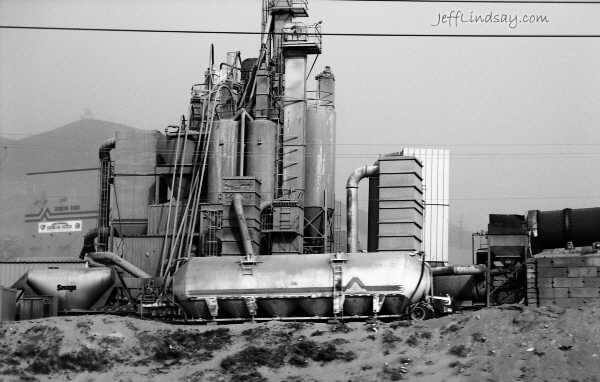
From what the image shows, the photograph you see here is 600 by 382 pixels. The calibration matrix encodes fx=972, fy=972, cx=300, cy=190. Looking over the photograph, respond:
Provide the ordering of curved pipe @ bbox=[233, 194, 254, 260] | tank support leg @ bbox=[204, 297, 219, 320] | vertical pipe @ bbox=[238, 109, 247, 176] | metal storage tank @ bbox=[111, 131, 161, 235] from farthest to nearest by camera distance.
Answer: metal storage tank @ bbox=[111, 131, 161, 235] < vertical pipe @ bbox=[238, 109, 247, 176] < curved pipe @ bbox=[233, 194, 254, 260] < tank support leg @ bbox=[204, 297, 219, 320]

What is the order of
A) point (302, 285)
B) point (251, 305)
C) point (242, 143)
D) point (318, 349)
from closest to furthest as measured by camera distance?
point (318, 349) < point (302, 285) < point (251, 305) < point (242, 143)

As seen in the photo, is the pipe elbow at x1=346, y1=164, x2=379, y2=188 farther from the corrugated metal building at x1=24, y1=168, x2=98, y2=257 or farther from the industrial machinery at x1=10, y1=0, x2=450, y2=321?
the corrugated metal building at x1=24, y1=168, x2=98, y2=257

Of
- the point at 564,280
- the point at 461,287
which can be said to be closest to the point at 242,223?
the point at 461,287

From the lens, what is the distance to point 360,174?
54625 millimetres

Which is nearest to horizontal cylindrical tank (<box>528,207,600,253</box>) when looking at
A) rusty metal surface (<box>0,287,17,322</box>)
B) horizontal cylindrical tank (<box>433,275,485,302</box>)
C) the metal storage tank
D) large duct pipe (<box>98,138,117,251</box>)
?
horizontal cylindrical tank (<box>433,275,485,302</box>)

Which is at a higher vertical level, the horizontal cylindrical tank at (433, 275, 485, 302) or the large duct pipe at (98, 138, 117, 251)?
the large duct pipe at (98, 138, 117, 251)

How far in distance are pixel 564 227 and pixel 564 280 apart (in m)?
7.85

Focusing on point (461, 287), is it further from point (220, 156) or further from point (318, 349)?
point (220, 156)

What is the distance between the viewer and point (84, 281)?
5297cm

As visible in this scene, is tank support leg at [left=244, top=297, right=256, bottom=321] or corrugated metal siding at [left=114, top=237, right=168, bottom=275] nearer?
tank support leg at [left=244, top=297, right=256, bottom=321]

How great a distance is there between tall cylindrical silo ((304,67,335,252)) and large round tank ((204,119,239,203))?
15.2ft

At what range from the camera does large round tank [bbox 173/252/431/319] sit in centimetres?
4575

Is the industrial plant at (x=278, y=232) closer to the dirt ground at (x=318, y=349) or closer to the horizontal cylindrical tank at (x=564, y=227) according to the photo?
the horizontal cylindrical tank at (x=564, y=227)

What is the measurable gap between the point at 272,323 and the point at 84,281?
13546 millimetres
